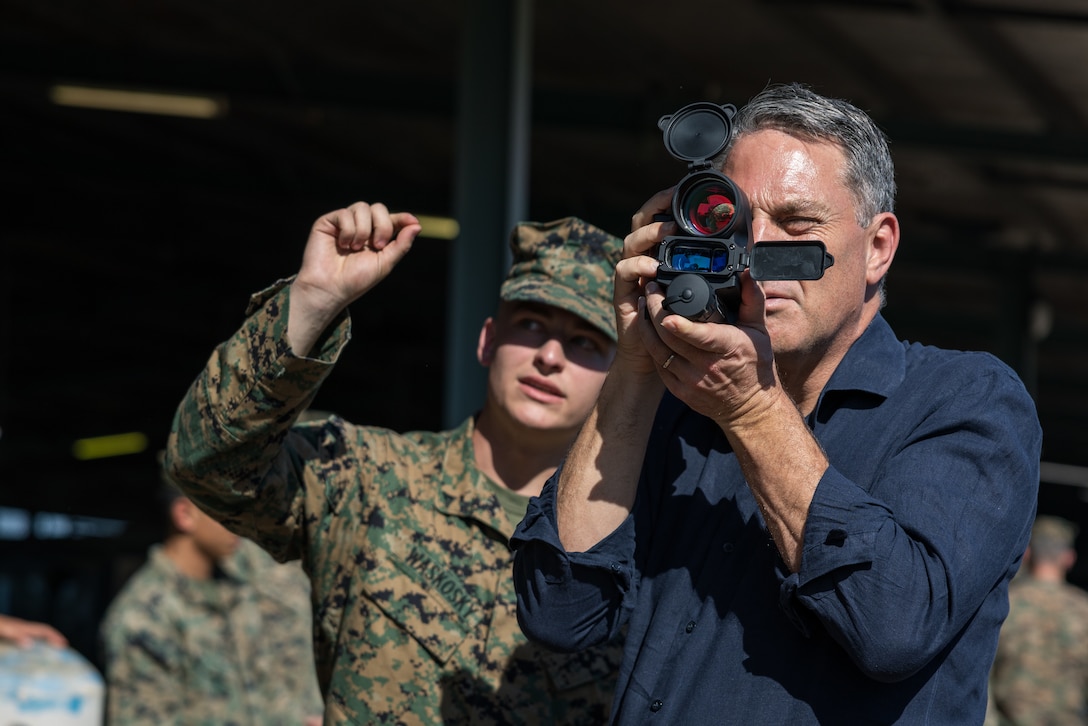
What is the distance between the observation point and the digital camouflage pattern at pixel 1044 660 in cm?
723

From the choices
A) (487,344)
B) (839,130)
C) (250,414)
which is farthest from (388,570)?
Result: (839,130)

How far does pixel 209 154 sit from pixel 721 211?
9515mm

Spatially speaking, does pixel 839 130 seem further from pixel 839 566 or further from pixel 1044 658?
pixel 1044 658

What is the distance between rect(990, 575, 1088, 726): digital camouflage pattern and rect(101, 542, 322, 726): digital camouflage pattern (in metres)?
3.52

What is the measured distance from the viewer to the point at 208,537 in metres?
5.61

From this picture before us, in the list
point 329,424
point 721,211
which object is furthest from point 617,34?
point 721,211

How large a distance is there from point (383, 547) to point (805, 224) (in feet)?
3.34

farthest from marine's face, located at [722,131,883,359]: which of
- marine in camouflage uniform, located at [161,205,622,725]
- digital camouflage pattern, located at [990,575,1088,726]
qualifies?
digital camouflage pattern, located at [990,575,1088,726]

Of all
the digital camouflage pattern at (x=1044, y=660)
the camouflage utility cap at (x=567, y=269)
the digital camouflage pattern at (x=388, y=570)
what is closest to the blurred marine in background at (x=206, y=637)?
the camouflage utility cap at (x=567, y=269)

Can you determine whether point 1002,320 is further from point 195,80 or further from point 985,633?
point 985,633

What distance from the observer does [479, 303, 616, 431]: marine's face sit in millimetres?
2730

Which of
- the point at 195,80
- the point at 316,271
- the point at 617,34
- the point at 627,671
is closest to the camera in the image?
the point at 627,671

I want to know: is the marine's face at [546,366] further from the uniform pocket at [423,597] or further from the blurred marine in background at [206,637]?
the blurred marine in background at [206,637]

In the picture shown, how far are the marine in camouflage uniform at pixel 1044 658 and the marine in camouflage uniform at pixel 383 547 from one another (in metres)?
5.22
